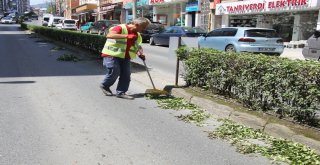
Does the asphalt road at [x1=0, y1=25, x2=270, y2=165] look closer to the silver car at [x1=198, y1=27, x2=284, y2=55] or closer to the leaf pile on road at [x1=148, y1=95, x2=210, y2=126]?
the leaf pile on road at [x1=148, y1=95, x2=210, y2=126]

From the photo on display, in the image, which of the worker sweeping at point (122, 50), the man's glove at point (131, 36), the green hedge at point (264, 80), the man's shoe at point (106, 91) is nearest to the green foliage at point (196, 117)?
the green hedge at point (264, 80)

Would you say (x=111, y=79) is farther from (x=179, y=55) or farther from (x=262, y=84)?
(x=262, y=84)

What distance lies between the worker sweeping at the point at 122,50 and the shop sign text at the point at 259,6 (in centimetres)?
1862

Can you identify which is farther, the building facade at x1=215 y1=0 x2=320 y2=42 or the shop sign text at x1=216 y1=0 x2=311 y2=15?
the building facade at x1=215 y1=0 x2=320 y2=42

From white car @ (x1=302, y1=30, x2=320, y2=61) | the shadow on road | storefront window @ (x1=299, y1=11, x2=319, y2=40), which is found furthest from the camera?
storefront window @ (x1=299, y1=11, x2=319, y2=40)

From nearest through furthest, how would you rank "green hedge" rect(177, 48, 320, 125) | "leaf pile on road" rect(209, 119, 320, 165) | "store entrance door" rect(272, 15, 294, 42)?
"leaf pile on road" rect(209, 119, 320, 165)
"green hedge" rect(177, 48, 320, 125)
"store entrance door" rect(272, 15, 294, 42)

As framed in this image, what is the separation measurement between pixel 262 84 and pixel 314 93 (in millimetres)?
973

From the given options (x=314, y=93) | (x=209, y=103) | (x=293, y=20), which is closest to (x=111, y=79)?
(x=209, y=103)

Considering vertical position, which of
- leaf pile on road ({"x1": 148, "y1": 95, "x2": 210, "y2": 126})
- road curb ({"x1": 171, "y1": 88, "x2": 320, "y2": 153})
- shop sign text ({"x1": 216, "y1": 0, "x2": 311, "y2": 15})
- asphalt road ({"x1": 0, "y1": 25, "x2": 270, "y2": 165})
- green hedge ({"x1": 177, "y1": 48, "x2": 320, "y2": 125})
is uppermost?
shop sign text ({"x1": 216, "y1": 0, "x2": 311, "y2": 15})

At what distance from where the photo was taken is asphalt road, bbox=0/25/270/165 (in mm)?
4512

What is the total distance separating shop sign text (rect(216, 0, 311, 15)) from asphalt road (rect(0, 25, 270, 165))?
715 inches

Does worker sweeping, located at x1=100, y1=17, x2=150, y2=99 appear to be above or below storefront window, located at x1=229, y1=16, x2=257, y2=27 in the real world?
below

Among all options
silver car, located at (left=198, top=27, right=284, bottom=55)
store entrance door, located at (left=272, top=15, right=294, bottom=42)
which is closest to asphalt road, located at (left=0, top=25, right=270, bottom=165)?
silver car, located at (left=198, top=27, right=284, bottom=55)

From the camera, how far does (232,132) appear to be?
5.42 m
